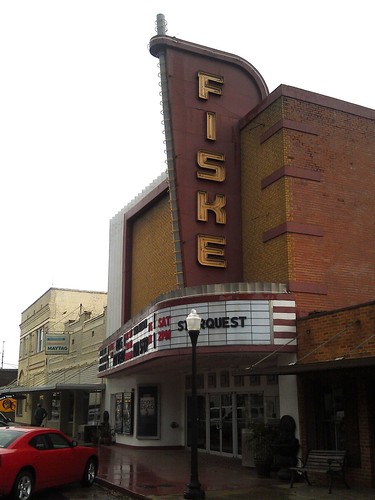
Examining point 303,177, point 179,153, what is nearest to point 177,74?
point 179,153

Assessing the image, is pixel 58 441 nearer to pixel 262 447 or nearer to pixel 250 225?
pixel 262 447

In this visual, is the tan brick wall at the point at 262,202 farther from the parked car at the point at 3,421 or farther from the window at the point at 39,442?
the parked car at the point at 3,421

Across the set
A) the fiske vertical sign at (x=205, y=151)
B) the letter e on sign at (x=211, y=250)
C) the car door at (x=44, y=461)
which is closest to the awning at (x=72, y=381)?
the letter e on sign at (x=211, y=250)

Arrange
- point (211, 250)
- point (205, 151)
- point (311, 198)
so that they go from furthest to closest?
point (205, 151) < point (211, 250) < point (311, 198)

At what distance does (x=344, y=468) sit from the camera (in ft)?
43.7

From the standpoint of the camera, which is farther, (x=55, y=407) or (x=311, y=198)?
(x=55, y=407)

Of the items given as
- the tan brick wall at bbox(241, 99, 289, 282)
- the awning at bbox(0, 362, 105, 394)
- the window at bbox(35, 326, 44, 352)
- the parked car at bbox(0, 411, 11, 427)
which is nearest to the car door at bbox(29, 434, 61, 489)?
the tan brick wall at bbox(241, 99, 289, 282)

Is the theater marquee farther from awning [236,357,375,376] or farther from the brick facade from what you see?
awning [236,357,375,376]

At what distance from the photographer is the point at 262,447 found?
15.2 meters

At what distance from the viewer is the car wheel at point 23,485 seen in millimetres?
11320

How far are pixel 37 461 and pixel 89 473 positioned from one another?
267 centimetres

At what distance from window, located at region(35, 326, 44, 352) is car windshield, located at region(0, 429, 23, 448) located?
34.9m

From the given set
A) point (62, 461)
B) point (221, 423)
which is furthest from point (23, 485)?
point (221, 423)

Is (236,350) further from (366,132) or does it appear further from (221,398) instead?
(366,132)
